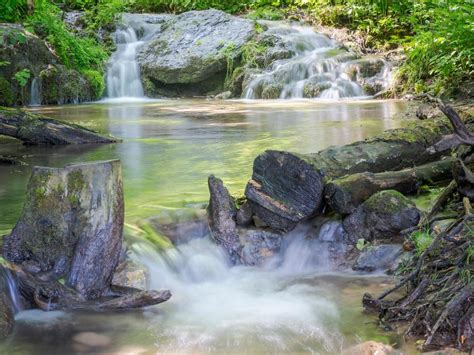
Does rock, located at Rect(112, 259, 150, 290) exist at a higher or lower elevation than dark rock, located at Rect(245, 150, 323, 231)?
lower

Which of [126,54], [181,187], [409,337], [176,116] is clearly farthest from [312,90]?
[409,337]

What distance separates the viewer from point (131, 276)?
440 cm

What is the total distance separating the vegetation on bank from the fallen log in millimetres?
7846

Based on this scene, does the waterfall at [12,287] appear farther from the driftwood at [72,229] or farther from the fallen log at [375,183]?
the fallen log at [375,183]

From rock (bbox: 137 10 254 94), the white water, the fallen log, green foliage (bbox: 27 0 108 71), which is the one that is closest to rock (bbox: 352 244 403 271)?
the white water

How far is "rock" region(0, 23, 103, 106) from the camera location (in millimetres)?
17000

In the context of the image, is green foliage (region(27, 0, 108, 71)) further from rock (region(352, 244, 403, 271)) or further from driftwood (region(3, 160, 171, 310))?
rock (region(352, 244, 403, 271))

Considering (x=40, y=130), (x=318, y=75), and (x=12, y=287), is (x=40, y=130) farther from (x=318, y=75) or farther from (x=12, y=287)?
(x=318, y=75)

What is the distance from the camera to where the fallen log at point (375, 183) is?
4.99 m

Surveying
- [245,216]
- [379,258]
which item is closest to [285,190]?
[245,216]

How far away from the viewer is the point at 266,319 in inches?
155

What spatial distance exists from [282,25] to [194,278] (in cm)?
1947

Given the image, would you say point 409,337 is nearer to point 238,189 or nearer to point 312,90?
point 238,189

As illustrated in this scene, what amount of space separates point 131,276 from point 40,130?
570 centimetres
